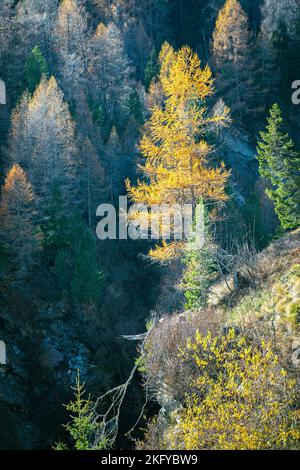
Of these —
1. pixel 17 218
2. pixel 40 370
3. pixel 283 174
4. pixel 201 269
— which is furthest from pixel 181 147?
pixel 40 370

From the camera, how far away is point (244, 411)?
29.7 feet

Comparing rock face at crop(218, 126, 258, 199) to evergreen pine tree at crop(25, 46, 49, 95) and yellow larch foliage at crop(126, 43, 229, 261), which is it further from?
yellow larch foliage at crop(126, 43, 229, 261)

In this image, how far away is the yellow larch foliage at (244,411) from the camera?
8633mm

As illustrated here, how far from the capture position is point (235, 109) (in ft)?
147

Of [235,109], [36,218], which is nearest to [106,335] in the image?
[36,218]

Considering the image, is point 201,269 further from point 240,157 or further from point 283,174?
point 240,157

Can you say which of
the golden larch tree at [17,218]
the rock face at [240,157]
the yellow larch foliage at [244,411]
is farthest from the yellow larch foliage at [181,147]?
the rock face at [240,157]

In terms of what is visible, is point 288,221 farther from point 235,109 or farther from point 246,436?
point 235,109

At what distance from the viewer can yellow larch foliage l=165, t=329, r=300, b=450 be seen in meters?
8.63

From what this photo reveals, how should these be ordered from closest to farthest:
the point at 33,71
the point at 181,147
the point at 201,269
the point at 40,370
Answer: the point at 201,269, the point at 181,147, the point at 40,370, the point at 33,71

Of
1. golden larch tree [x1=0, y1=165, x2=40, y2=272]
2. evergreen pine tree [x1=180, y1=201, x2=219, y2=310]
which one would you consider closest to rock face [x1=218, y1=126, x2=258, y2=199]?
golden larch tree [x1=0, y1=165, x2=40, y2=272]

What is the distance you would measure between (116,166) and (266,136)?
16.9 metres

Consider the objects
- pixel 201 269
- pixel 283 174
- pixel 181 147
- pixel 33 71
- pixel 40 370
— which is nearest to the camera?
pixel 201 269

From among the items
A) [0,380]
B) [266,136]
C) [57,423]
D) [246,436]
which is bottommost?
[57,423]
